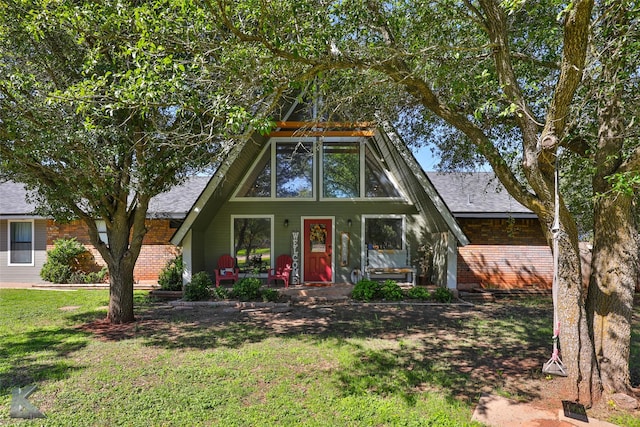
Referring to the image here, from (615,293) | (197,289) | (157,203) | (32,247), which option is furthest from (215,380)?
(32,247)

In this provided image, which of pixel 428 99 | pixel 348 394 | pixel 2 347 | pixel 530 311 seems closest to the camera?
pixel 348 394

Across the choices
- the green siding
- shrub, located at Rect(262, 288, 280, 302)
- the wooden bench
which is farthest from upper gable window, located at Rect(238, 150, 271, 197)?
the wooden bench

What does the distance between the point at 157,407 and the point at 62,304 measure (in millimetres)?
7324

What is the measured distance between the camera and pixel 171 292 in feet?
35.6

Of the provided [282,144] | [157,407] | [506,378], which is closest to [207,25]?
[157,407]

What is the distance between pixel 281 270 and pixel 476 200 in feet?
23.2

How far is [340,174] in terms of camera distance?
11617 mm

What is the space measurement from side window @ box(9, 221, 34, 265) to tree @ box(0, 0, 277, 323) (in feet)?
22.2

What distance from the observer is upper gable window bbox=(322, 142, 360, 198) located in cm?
1160

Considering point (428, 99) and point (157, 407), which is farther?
point (428, 99)

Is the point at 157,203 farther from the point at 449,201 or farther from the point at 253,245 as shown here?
the point at 449,201

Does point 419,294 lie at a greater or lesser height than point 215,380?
greater

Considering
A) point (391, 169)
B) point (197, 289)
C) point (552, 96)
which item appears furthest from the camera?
point (391, 169)

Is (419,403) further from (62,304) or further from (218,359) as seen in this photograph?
(62,304)
